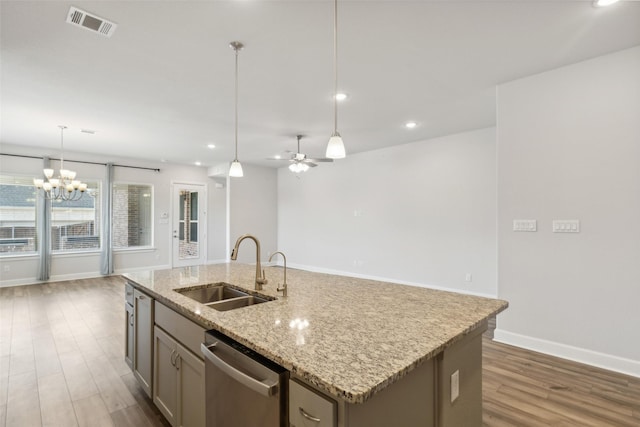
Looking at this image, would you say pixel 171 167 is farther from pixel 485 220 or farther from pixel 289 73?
pixel 485 220

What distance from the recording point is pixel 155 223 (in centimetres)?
752

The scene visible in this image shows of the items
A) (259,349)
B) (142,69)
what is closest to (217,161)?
(142,69)

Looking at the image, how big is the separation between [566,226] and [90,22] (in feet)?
13.7

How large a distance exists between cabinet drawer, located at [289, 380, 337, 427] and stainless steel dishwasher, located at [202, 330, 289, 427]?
0.05 meters

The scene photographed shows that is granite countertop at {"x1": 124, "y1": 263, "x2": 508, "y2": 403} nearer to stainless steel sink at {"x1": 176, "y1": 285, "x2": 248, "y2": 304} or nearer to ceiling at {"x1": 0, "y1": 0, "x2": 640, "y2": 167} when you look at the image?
stainless steel sink at {"x1": 176, "y1": 285, "x2": 248, "y2": 304}

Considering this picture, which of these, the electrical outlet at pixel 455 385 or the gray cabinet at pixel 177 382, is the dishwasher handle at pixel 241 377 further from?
the electrical outlet at pixel 455 385

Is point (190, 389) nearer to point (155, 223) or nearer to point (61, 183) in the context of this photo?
point (61, 183)

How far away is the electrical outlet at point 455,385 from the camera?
133 cm

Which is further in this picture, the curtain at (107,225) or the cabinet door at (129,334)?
the curtain at (107,225)

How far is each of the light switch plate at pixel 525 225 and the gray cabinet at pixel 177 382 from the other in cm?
307

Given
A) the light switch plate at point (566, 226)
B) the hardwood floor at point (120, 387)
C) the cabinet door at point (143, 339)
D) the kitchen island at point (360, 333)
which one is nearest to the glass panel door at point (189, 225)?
the hardwood floor at point (120, 387)

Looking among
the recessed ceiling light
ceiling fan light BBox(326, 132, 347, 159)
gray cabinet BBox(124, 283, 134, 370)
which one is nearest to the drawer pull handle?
ceiling fan light BBox(326, 132, 347, 159)

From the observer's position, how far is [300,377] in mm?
999

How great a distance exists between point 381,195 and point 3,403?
5467 mm
